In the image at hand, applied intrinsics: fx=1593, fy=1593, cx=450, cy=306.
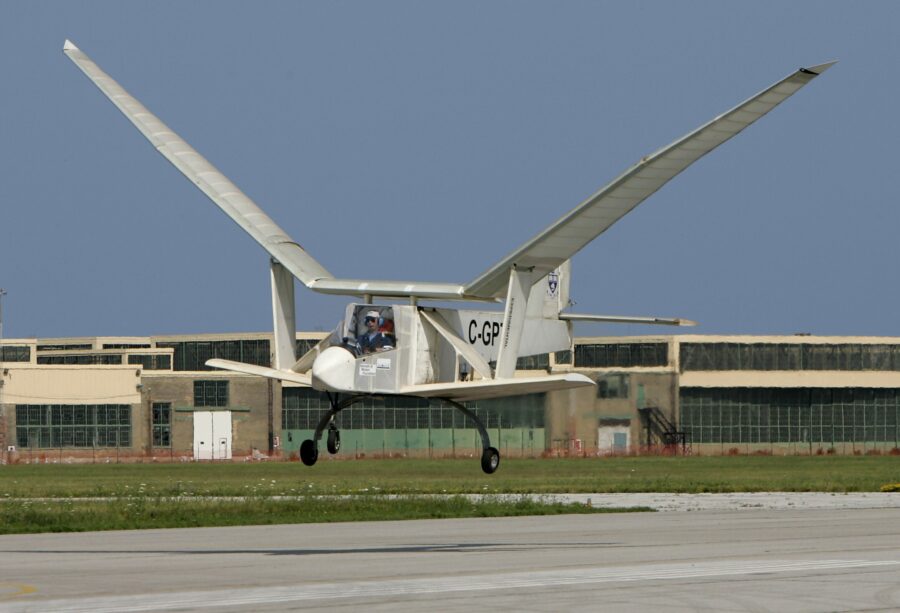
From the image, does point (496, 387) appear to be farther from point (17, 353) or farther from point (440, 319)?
point (17, 353)

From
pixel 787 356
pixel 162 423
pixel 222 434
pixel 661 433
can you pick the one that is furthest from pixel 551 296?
pixel 787 356

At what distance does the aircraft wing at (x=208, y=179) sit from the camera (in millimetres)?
32312

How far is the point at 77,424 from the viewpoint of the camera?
4680 inches

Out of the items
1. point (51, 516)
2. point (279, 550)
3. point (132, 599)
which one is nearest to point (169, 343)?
point (51, 516)

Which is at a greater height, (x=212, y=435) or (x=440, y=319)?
(x=440, y=319)

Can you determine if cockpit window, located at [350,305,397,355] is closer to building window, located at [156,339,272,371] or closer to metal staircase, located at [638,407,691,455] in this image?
metal staircase, located at [638,407,691,455]

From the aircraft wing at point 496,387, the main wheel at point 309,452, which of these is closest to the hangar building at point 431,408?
the aircraft wing at point 496,387

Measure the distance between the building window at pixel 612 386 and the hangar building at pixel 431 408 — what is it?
785 centimetres

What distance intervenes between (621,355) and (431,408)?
1541 cm

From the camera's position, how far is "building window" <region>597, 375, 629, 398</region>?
311ft

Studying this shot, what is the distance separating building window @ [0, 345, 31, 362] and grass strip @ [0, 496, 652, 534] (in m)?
94.7

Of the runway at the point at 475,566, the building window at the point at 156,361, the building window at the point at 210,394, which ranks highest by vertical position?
the building window at the point at 156,361

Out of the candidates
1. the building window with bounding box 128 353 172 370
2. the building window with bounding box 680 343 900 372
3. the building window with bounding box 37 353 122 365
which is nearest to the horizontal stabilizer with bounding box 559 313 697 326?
the building window with bounding box 680 343 900 372

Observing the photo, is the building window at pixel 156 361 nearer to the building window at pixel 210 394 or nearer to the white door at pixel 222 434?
the building window at pixel 210 394
